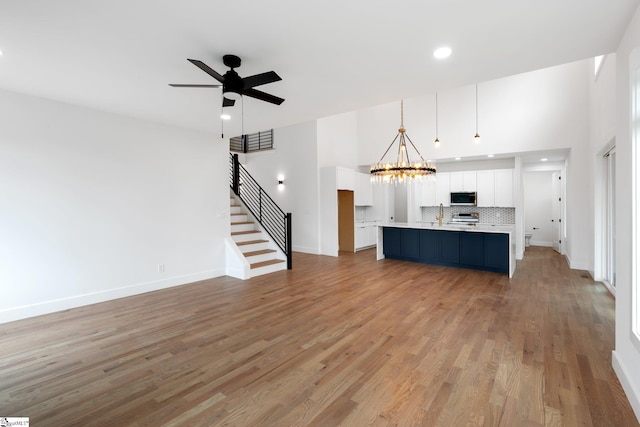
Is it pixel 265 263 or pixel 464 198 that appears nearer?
pixel 265 263

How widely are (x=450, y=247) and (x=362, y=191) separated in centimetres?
331

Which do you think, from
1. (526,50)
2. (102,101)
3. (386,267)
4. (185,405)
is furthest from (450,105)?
(185,405)

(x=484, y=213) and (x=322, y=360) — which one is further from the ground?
(x=484, y=213)

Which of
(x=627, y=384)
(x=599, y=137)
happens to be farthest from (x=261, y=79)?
(x=599, y=137)

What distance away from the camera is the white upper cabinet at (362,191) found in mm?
8973

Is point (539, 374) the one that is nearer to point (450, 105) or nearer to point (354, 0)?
point (354, 0)

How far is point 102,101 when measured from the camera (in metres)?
4.11

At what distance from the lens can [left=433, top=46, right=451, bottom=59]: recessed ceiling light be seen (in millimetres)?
2760

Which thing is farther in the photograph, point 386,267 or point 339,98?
point 386,267

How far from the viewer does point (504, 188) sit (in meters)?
7.91

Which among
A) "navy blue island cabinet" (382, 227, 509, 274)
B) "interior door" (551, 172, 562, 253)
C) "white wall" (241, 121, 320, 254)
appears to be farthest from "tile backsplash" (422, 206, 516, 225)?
"white wall" (241, 121, 320, 254)

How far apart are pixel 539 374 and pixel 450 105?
7.00 metres

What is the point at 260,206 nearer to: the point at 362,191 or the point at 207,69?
the point at 362,191

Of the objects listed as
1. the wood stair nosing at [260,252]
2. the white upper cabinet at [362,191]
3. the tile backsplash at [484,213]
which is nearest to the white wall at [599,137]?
the tile backsplash at [484,213]
